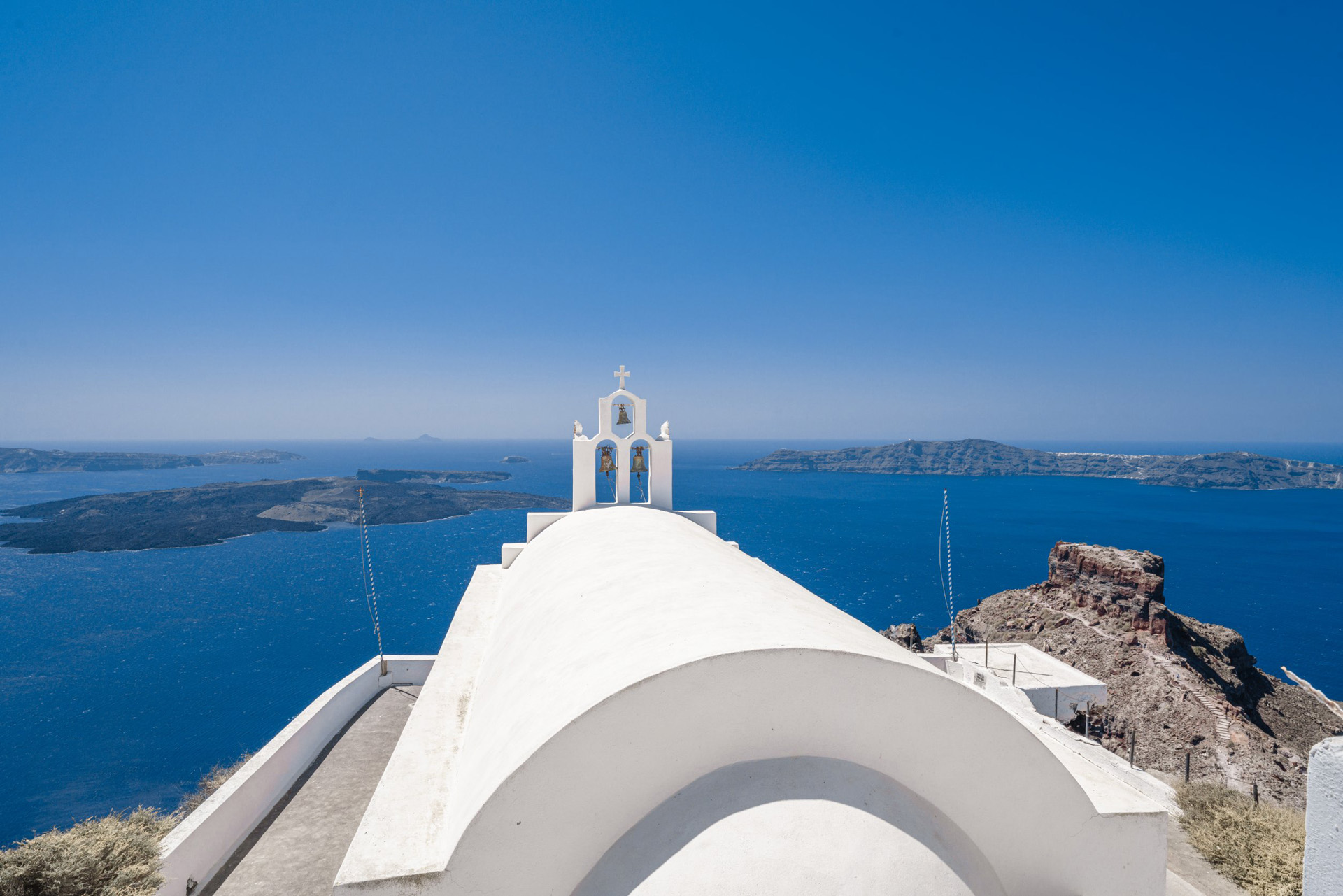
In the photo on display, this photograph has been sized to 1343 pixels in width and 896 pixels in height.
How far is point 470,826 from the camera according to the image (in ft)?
14.9

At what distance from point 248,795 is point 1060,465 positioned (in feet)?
596

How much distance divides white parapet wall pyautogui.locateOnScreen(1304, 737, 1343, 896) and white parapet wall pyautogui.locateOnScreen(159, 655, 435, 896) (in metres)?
9.71

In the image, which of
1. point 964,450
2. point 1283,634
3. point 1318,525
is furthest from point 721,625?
point 964,450

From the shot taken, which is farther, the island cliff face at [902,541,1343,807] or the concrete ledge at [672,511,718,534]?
the island cliff face at [902,541,1343,807]

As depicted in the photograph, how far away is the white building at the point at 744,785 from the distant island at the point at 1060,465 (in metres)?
155

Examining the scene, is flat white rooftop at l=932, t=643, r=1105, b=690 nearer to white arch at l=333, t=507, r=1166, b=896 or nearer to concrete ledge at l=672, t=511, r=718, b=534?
concrete ledge at l=672, t=511, r=718, b=534

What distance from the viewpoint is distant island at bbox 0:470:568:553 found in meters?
71.1

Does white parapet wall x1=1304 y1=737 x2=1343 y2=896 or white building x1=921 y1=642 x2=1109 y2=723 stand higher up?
white parapet wall x1=1304 y1=737 x2=1343 y2=896

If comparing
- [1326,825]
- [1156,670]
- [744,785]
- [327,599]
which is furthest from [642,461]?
[327,599]

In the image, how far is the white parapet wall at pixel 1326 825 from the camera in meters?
1.77

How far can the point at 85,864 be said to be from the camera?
21.3ft

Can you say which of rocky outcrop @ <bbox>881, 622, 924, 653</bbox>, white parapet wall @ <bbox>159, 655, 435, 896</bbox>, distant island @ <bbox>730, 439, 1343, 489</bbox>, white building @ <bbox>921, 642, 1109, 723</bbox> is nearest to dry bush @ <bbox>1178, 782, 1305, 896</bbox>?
white building @ <bbox>921, 642, 1109, 723</bbox>

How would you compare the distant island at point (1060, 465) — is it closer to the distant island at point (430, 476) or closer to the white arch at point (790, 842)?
the distant island at point (430, 476)

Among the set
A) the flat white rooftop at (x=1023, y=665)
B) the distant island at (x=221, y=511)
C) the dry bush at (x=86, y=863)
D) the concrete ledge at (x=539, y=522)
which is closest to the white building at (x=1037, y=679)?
the flat white rooftop at (x=1023, y=665)
